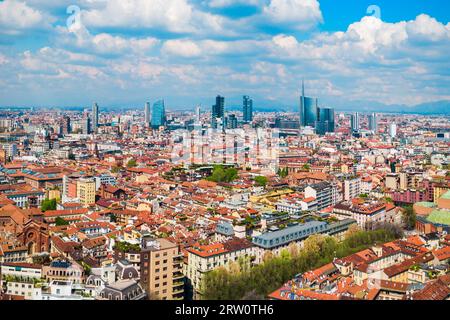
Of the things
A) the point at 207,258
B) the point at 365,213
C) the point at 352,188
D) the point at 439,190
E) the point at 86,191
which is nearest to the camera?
the point at 207,258

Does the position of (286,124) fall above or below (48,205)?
above

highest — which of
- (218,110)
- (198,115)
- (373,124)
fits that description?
(218,110)

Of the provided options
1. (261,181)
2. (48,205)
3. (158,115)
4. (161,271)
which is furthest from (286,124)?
(161,271)

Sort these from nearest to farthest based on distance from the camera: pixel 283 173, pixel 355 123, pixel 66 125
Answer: pixel 283 173 < pixel 66 125 < pixel 355 123

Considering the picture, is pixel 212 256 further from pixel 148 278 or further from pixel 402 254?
pixel 402 254

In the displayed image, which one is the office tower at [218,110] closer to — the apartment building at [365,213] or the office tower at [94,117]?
the office tower at [94,117]

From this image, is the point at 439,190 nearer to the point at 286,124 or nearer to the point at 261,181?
the point at 261,181

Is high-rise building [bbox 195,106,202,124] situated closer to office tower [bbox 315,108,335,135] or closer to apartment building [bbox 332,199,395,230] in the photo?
office tower [bbox 315,108,335,135]
